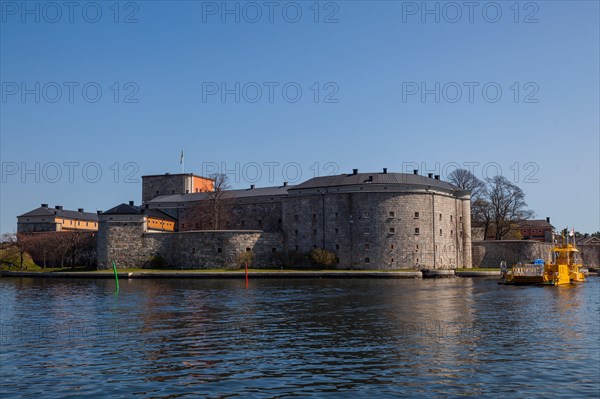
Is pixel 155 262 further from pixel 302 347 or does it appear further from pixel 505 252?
pixel 302 347

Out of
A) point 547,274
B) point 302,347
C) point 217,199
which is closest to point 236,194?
point 217,199

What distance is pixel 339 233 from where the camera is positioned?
245 feet

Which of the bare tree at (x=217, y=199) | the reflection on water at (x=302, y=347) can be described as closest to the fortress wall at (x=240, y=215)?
the bare tree at (x=217, y=199)

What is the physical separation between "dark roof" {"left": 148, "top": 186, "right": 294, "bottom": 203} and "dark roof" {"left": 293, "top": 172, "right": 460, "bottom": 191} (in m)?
7.66

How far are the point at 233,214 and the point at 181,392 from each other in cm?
7340

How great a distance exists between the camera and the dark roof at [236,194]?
87.8 metres

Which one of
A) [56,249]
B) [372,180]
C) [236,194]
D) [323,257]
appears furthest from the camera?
[236,194]

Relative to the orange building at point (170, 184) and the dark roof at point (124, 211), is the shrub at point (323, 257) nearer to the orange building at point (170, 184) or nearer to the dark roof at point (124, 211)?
the dark roof at point (124, 211)

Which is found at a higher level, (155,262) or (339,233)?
(339,233)

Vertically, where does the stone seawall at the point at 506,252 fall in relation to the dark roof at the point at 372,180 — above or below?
below

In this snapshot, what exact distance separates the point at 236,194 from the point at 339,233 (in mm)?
21961

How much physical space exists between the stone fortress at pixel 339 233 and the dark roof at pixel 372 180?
12 cm

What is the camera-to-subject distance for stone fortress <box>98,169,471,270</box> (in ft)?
241

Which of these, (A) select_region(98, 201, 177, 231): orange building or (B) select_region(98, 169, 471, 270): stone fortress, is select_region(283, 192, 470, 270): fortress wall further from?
(A) select_region(98, 201, 177, 231): orange building
